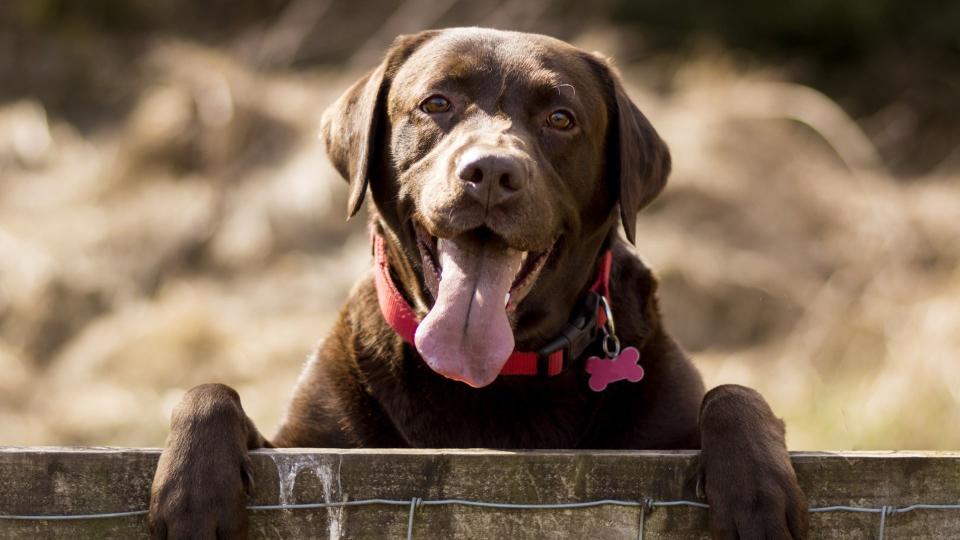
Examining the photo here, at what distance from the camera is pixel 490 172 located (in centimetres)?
319

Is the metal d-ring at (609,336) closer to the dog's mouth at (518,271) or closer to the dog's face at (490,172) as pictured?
the dog's face at (490,172)

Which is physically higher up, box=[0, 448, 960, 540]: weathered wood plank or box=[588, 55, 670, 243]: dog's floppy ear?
box=[588, 55, 670, 243]: dog's floppy ear

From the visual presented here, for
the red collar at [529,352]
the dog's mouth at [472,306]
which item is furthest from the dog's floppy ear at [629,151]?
the dog's mouth at [472,306]

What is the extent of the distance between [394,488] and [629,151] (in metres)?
1.46

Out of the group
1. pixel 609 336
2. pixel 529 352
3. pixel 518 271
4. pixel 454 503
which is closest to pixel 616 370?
pixel 609 336

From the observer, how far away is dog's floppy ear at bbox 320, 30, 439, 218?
364 cm

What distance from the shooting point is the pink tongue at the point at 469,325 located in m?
3.15

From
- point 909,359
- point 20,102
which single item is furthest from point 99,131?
point 909,359

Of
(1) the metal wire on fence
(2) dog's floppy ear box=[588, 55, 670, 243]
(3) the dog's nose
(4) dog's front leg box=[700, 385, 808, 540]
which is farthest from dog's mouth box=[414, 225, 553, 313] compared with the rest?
(1) the metal wire on fence

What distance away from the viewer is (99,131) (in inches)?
501

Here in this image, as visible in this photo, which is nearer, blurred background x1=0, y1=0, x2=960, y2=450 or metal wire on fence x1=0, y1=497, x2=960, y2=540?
metal wire on fence x1=0, y1=497, x2=960, y2=540

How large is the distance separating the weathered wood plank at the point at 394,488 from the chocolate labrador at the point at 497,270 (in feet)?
1.30

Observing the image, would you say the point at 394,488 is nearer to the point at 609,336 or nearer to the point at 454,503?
the point at 454,503

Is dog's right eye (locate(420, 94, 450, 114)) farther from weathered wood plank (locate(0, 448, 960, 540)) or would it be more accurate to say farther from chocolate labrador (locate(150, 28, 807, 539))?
weathered wood plank (locate(0, 448, 960, 540))
